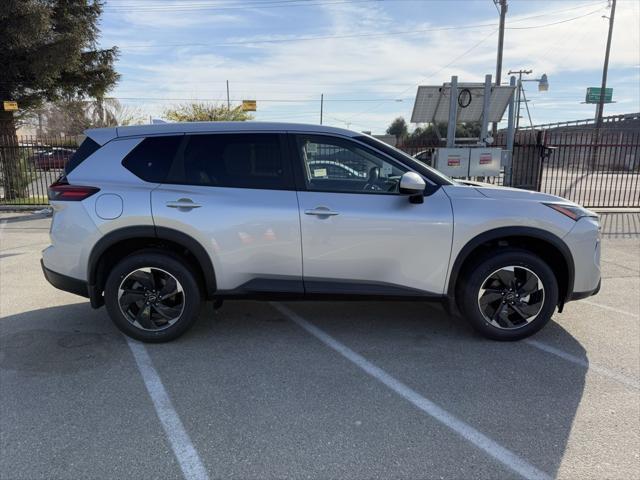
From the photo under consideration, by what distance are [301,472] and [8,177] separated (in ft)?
47.6

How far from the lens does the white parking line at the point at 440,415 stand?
2.53 metres

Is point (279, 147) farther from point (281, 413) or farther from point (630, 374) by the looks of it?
point (630, 374)

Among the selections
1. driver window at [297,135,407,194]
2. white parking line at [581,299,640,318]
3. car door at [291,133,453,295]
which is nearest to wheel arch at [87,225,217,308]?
car door at [291,133,453,295]

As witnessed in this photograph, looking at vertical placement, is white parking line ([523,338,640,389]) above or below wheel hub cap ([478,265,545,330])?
below

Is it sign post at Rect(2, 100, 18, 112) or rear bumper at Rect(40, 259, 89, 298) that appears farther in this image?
sign post at Rect(2, 100, 18, 112)

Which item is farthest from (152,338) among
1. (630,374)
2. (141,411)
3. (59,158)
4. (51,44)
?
(59,158)

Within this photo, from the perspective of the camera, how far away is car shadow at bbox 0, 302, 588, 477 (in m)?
2.99

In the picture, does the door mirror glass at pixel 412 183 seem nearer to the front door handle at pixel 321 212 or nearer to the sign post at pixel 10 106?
the front door handle at pixel 321 212

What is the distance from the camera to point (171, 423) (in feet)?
9.57

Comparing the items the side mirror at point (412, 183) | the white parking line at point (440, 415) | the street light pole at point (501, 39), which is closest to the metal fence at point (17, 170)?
the white parking line at point (440, 415)

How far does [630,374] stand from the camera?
3516 mm

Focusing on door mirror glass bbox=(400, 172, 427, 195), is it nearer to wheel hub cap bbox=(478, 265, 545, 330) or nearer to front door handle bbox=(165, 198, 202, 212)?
wheel hub cap bbox=(478, 265, 545, 330)

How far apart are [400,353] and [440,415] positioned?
907 millimetres

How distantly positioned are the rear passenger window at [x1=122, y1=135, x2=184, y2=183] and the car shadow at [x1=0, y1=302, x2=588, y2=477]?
1.44m
